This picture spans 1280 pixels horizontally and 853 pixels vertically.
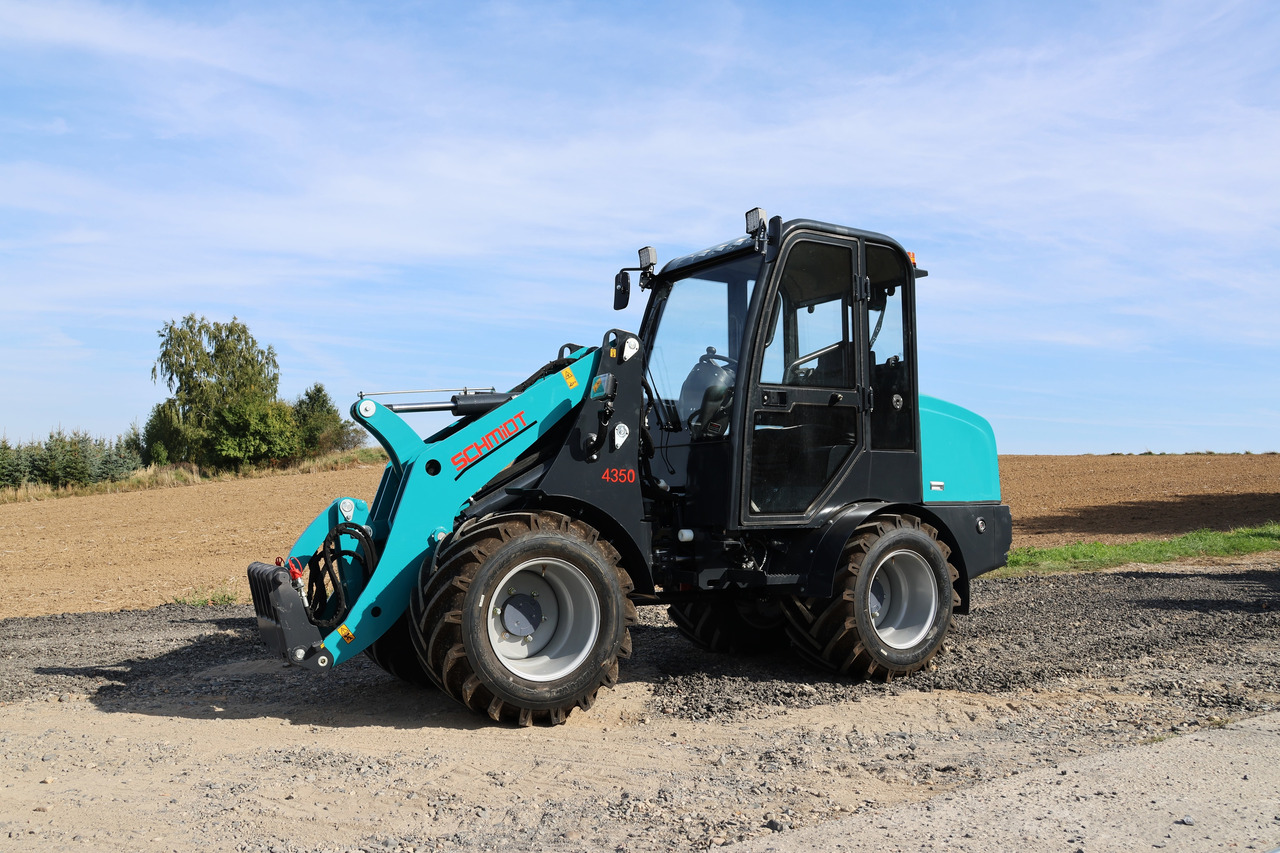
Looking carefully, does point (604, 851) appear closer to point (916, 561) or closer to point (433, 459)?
point (433, 459)

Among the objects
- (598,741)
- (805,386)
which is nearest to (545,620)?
(598,741)

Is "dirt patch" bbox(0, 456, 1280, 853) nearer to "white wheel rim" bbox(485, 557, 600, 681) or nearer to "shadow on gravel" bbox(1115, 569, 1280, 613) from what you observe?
"shadow on gravel" bbox(1115, 569, 1280, 613)

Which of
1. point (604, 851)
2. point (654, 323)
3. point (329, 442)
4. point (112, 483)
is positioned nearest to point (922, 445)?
point (654, 323)

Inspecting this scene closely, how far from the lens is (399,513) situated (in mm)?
5262

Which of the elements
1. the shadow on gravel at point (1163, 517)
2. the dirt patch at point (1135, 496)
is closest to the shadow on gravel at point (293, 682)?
the dirt patch at point (1135, 496)

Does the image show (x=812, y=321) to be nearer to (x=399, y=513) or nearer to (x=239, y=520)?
(x=399, y=513)

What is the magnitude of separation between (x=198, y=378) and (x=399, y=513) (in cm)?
5708

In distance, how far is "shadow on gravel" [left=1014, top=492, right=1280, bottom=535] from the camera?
20641 millimetres

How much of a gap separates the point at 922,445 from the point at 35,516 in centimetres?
2678

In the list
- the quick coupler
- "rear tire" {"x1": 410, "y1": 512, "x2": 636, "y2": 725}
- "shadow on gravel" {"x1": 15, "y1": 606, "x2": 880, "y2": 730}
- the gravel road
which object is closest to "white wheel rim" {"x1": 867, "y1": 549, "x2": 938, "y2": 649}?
the gravel road

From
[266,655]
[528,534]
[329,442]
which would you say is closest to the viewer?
[528,534]

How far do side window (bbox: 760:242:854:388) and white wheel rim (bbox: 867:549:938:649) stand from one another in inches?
51.8

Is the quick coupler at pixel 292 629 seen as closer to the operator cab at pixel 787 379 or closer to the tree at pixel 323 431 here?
the operator cab at pixel 787 379

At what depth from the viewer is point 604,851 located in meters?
3.40
